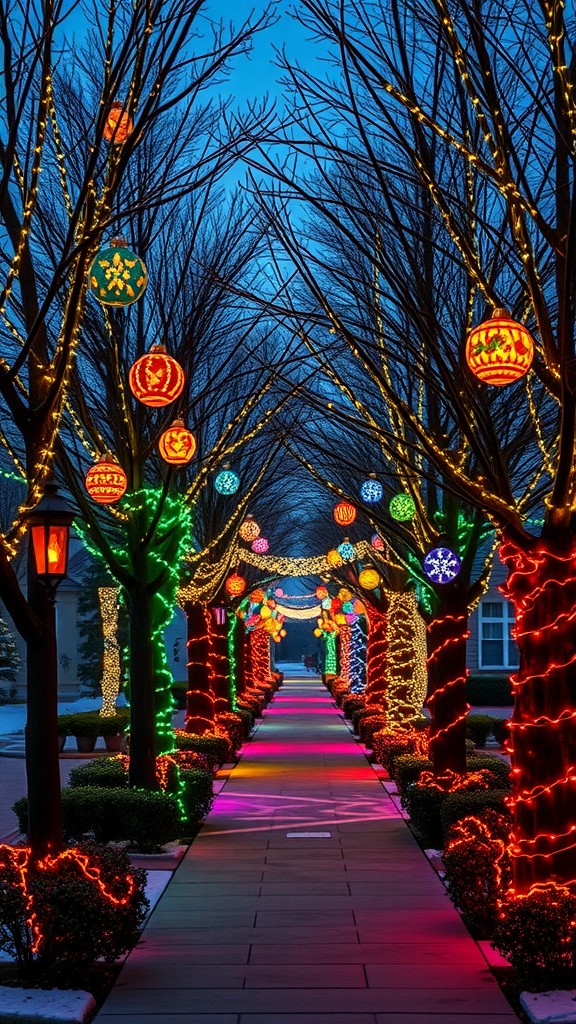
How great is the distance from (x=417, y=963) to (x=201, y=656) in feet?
47.8

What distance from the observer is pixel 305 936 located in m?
9.46

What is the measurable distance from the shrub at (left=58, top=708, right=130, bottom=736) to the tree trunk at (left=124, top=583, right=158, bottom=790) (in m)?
11.6

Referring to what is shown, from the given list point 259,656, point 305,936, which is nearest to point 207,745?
point 305,936

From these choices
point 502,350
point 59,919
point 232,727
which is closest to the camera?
point 59,919

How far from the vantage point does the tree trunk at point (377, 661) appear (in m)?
30.1

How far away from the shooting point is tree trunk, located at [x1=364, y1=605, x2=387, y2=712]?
30.1 meters

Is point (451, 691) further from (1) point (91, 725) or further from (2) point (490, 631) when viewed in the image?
(2) point (490, 631)

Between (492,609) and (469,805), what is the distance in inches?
1533

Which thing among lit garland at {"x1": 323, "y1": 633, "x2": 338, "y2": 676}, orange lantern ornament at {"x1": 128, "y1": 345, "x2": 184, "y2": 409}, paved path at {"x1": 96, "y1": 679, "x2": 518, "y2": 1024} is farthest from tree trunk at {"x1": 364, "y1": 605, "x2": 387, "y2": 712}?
lit garland at {"x1": 323, "y1": 633, "x2": 338, "y2": 676}

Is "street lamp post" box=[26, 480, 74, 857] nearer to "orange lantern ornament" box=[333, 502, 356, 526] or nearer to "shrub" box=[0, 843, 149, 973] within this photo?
"shrub" box=[0, 843, 149, 973]

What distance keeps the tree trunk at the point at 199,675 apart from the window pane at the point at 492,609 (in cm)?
2808

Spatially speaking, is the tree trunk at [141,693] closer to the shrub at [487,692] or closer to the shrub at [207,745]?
the shrub at [207,745]

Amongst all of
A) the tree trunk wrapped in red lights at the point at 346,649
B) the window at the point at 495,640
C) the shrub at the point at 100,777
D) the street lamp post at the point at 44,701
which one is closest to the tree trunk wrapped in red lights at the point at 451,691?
the shrub at the point at 100,777

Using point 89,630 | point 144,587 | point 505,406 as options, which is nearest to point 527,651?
point 505,406
